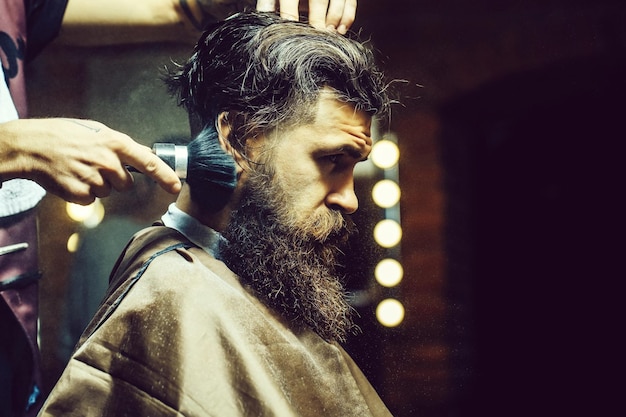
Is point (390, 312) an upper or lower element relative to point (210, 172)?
lower

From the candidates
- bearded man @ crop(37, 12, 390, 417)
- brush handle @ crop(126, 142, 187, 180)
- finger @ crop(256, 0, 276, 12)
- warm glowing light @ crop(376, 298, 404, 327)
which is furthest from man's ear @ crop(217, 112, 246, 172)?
warm glowing light @ crop(376, 298, 404, 327)

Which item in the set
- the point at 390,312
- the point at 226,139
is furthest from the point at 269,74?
the point at 390,312

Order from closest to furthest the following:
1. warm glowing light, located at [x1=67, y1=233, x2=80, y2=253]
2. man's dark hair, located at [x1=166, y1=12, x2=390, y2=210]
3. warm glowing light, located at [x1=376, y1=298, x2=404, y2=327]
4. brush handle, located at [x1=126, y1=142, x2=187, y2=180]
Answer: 1. brush handle, located at [x1=126, y1=142, x2=187, y2=180]
2. man's dark hair, located at [x1=166, y1=12, x2=390, y2=210]
3. warm glowing light, located at [x1=67, y1=233, x2=80, y2=253]
4. warm glowing light, located at [x1=376, y1=298, x2=404, y2=327]

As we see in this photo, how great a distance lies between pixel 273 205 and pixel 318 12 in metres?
0.53

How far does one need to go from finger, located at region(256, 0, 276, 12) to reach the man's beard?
46cm

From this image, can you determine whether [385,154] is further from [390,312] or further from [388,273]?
[390,312]

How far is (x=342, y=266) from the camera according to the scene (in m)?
1.48

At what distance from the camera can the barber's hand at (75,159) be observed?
3.38 feet

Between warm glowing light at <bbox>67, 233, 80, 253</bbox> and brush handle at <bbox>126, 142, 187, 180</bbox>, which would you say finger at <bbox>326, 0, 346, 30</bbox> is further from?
warm glowing light at <bbox>67, 233, 80, 253</bbox>

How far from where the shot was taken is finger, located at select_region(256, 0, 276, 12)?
143 cm

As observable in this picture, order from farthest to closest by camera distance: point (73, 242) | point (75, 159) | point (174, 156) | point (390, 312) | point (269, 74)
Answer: point (390, 312) → point (73, 242) → point (269, 74) → point (174, 156) → point (75, 159)

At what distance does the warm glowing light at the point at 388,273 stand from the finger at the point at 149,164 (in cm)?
66

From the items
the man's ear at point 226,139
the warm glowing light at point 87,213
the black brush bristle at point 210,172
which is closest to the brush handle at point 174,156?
the black brush bristle at point 210,172

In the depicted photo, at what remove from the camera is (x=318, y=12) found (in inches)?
56.1
